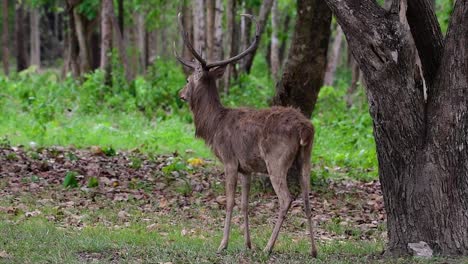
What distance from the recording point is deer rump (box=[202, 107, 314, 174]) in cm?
782

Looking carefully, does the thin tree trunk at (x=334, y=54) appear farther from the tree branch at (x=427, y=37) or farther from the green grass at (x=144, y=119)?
the tree branch at (x=427, y=37)

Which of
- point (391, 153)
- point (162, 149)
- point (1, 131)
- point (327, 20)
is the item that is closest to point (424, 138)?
point (391, 153)

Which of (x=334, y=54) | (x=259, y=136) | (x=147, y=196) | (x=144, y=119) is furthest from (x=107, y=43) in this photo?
(x=259, y=136)

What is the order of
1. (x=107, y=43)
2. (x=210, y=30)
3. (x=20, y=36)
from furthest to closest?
(x=20, y=36) → (x=107, y=43) → (x=210, y=30)

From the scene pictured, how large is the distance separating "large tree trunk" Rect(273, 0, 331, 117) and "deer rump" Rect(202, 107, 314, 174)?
309 centimetres

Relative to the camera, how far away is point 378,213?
36.0 ft

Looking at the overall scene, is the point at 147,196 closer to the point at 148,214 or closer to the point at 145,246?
the point at 148,214

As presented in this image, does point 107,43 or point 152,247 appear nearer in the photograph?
point 152,247

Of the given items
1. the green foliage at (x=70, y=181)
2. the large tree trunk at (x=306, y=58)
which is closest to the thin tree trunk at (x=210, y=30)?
the large tree trunk at (x=306, y=58)

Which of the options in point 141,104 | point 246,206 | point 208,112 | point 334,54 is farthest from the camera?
point 334,54

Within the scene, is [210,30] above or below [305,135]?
above

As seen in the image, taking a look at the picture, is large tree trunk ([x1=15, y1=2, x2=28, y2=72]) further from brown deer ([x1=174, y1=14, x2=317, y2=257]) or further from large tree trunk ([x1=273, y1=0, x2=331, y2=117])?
brown deer ([x1=174, y1=14, x2=317, y2=257])

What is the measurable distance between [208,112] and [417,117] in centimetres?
236

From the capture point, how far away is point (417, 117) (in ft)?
24.9
